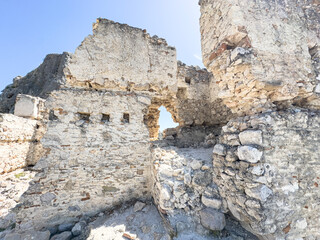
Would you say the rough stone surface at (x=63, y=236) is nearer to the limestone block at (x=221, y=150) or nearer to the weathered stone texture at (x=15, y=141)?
the weathered stone texture at (x=15, y=141)

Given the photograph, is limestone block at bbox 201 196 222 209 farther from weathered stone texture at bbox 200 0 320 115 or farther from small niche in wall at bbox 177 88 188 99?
small niche in wall at bbox 177 88 188 99

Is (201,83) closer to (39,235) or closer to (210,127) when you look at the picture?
(210,127)

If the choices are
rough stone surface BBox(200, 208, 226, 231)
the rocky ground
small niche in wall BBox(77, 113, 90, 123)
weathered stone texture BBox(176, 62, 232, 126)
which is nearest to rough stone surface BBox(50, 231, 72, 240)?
the rocky ground

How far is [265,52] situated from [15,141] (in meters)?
6.85

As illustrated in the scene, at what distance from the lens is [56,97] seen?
127 inches

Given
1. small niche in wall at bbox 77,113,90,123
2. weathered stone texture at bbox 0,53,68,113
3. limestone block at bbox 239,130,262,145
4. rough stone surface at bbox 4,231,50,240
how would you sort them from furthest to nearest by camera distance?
weathered stone texture at bbox 0,53,68,113
small niche in wall at bbox 77,113,90,123
rough stone surface at bbox 4,231,50,240
limestone block at bbox 239,130,262,145

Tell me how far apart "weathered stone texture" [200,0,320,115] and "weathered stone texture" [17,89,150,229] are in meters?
2.35

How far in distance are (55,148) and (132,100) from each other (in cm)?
219

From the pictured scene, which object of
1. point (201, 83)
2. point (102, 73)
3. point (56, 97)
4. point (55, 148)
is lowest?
point (55, 148)

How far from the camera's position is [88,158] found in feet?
10.6

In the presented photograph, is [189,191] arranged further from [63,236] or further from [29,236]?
[29,236]

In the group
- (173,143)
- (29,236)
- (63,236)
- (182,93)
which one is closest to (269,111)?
(173,143)

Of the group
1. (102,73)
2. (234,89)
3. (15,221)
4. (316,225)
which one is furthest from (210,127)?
(15,221)

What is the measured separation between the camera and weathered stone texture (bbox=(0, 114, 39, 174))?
11.9 feet
